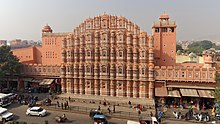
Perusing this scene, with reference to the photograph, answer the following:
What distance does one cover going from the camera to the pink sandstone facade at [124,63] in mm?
29469

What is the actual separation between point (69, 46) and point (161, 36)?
16.6m

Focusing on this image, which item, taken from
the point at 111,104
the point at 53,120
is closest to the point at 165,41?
the point at 111,104

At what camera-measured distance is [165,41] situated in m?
33.1

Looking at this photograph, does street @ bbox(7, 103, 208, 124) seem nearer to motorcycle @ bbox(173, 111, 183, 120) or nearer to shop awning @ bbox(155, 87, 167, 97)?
motorcycle @ bbox(173, 111, 183, 120)

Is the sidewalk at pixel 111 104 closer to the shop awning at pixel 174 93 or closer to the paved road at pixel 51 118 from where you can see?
the paved road at pixel 51 118

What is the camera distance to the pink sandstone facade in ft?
96.7

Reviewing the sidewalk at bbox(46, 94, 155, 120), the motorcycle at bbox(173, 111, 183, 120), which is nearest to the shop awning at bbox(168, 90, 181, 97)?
the sidewalk at bbox(46, 94, 155, 120)

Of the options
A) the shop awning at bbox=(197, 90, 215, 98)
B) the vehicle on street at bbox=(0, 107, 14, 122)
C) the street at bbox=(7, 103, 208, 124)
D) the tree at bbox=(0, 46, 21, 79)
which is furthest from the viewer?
the tree at bbox=(0, 46, 21, 79)

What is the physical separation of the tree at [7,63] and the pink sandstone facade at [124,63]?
739 centimetres

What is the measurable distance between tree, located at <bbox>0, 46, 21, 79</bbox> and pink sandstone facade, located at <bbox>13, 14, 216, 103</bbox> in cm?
739

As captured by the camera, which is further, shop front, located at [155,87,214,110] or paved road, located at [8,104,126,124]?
shop front, located at [155,87,214,110]

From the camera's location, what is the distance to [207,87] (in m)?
28.3

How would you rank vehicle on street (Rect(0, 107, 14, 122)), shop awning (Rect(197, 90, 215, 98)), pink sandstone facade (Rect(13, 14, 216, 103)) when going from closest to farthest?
1. vehicle on street (Rect(0, 107, 14, 122))
2. shop awning (Rect(197, 90, 215, 98))
3. pink sandstone facade (Rect(13, 14, 216, 103))

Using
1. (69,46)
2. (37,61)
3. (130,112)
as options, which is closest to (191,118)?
(130,112)
